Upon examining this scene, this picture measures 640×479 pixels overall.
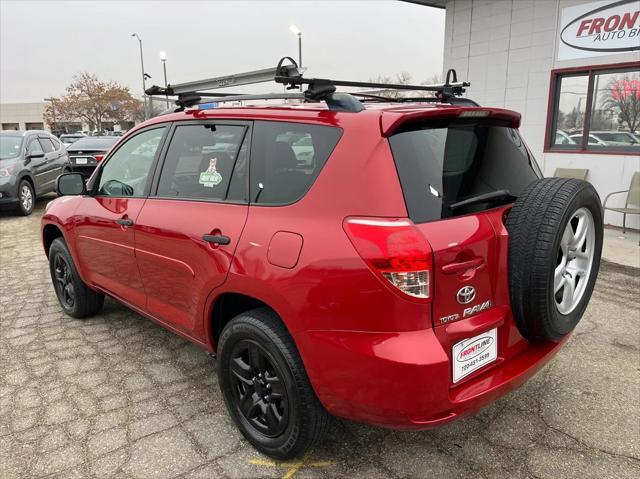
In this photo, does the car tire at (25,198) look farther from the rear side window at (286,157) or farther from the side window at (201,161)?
the rear side window at (286,157)

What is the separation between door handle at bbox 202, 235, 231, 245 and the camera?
7.96 ft

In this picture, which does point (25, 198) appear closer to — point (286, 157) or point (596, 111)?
point (286, 157)

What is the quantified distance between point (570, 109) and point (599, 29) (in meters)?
1.25

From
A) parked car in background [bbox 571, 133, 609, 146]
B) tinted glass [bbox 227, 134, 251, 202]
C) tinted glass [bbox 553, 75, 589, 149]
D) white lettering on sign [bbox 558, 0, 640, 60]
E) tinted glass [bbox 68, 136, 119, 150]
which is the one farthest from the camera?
tinted glass [bbox 68, 136, 119, 150]

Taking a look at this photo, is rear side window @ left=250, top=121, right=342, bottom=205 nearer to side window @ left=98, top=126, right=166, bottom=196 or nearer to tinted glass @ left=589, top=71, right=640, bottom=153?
side window @ left=98, top=126, right=166, bottom=196

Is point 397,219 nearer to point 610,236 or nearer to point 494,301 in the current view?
point 494,301

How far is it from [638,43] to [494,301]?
7.05m

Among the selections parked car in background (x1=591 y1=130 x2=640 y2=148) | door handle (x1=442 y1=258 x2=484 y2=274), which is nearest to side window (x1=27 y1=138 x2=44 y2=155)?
door handle (x1=442 y1=258 x2=484 y2=274)

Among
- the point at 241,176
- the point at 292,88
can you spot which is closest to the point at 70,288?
the point at 241,176

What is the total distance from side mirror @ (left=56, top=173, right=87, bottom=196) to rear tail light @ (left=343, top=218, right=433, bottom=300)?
278 cm

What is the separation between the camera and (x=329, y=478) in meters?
2.32

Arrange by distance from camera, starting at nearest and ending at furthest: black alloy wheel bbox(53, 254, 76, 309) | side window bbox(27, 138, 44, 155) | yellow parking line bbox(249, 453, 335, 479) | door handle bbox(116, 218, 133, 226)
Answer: yellow parking line bbox(249, 453, 335, 479)
door handle bbox(116, 218, 133, 226)
black alloy wheel bbox(53, 254, 76, 309)
side window bbox(27, 138, 44, 155)

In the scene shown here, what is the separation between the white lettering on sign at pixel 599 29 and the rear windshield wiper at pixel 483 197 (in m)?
6.61

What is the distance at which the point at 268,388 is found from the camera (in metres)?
2.42
